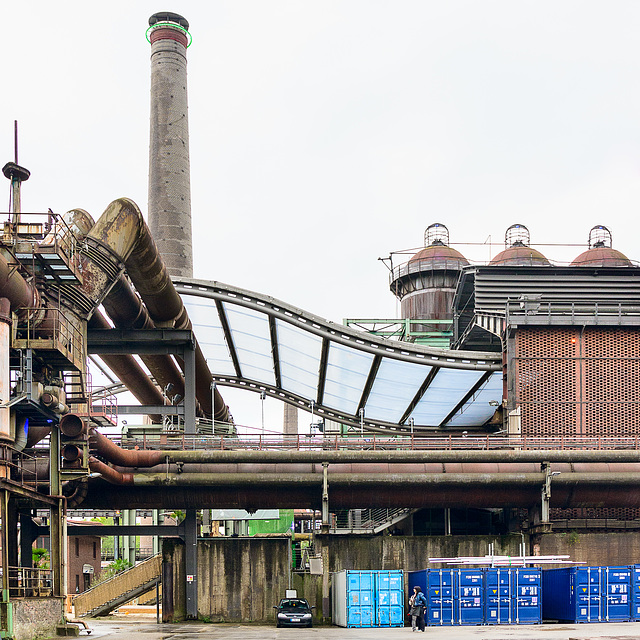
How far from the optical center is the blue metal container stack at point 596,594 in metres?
29.3

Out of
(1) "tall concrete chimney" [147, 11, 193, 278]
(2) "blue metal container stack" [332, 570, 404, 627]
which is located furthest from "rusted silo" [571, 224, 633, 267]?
(2) "blue metal container stack" [332, 570, 404, 627]

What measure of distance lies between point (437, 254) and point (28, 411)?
42.1 m

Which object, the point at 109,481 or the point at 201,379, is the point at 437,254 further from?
the point at 109,481

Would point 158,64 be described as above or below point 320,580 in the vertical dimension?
above

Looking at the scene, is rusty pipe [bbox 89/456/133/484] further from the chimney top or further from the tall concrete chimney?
the chimney top

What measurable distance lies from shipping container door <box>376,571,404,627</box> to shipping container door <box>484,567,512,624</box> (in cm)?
298

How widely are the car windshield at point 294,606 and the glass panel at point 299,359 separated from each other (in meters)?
12.7

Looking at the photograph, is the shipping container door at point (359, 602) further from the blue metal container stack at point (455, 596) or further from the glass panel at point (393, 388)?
the glass panel at point (393, 388)

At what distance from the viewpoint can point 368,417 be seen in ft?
169

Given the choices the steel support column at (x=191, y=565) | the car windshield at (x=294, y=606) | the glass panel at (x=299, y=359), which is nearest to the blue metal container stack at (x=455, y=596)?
the car windshield at (x=294, y=606)

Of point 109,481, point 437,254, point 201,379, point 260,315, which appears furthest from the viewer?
point 437,254

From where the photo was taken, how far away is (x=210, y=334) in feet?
148

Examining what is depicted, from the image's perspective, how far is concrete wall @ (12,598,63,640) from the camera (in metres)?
23.1

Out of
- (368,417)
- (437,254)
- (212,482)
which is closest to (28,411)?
(212,482)
